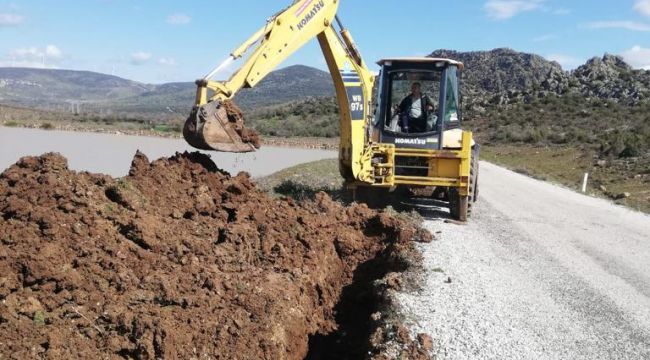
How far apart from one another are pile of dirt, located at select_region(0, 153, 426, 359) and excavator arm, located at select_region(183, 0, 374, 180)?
2.36ft

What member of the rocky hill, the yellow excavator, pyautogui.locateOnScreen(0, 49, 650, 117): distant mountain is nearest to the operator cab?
the yellow excavator

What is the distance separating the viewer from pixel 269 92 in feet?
455

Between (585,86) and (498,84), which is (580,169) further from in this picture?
(498,84)

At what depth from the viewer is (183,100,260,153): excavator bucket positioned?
8273 millimetres

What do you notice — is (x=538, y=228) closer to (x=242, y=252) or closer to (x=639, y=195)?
(x=242, y=252)

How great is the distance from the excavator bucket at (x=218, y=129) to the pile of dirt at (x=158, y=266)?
549 millimetres

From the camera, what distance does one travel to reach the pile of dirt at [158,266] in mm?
4809

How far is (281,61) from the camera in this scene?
384 inches

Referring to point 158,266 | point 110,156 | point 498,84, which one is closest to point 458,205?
point 158,266

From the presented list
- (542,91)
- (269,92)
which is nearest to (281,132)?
(542,91)

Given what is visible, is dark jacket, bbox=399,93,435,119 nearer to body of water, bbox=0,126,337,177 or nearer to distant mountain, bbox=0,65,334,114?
body of water, bbox=0,126,337,177

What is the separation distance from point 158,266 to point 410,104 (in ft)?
24.1

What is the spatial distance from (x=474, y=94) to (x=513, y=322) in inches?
2786

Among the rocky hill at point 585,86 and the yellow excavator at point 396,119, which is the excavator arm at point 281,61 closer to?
the yellow excavator at point 396,119
